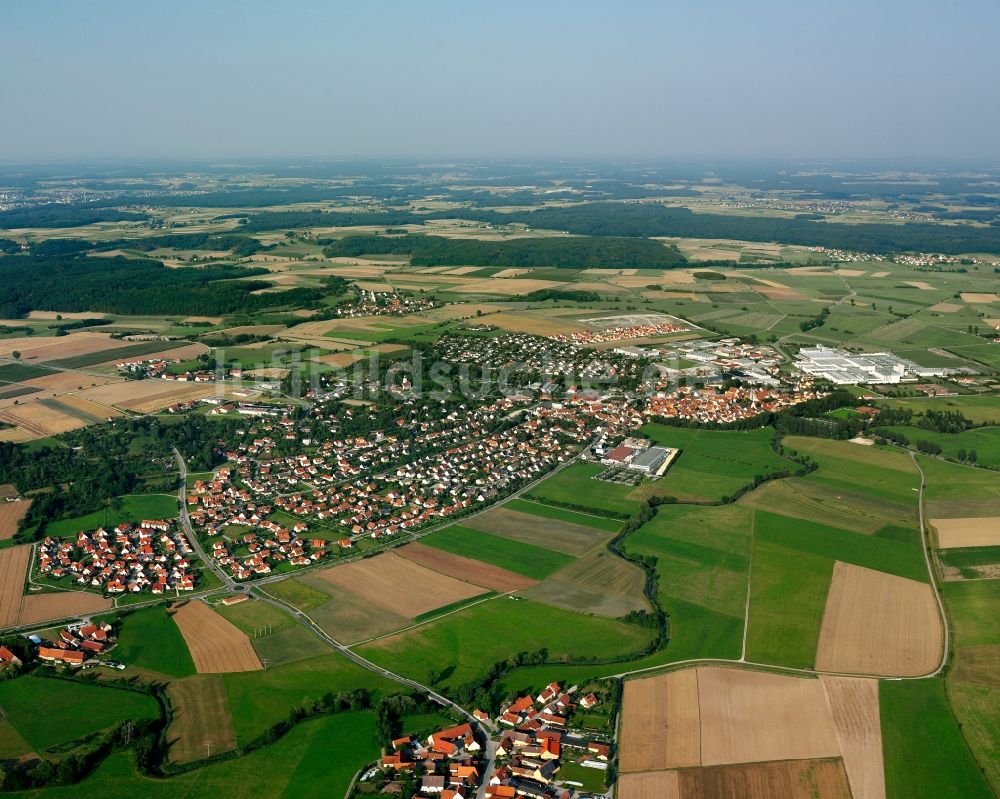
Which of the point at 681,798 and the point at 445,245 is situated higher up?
the point at 445,245

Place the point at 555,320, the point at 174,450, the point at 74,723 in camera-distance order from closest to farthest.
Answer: the point at 74,723 → the point at 174,450 → the point at 555,320

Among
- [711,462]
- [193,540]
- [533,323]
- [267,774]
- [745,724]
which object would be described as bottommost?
[267,774]

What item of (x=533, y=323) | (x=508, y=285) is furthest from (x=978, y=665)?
(x=508, y=285)

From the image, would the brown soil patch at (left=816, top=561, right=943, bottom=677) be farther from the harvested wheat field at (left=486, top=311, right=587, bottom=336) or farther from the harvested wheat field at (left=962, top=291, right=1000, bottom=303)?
the harvested wheat field at (left=962, top=291, right=1000, bottom=303)

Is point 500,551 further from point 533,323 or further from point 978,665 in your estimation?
point 533,323

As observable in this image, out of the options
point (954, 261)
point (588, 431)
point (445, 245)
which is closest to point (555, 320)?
point (588, 431)

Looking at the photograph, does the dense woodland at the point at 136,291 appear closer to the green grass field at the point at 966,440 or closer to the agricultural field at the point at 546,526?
the agricultural field at the point at 546,526

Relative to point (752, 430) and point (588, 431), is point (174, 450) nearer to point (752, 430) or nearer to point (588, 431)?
point (588, 431)
